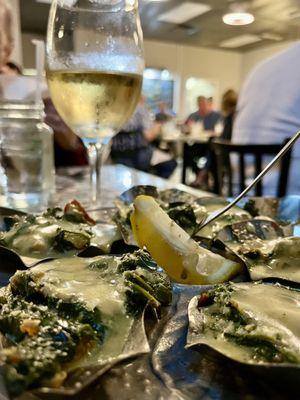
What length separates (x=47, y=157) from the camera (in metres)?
0.82

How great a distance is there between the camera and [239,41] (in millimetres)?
6801

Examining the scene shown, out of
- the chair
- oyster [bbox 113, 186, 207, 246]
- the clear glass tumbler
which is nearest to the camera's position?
oyster [bbox 113, 186, 207, 246]

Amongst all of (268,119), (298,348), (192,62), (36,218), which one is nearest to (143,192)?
(36,218)

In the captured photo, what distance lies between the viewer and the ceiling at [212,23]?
464cm

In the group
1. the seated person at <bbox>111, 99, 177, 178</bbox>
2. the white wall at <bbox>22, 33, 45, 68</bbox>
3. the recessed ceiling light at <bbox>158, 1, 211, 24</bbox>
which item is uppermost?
the recessed ceiling light at <bbox>158, 1, 211, 24</bbox>

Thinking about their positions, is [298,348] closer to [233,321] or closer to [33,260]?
[233,321]

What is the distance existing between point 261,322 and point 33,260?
0.24 metres

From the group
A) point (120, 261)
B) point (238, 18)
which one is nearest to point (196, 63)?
point (238, 18)

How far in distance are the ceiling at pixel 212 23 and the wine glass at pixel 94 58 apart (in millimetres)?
4015

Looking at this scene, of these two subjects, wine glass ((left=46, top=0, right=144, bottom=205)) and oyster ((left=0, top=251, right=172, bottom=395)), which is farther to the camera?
wine glass ((left=46, top=0, right=144, bottom=205))

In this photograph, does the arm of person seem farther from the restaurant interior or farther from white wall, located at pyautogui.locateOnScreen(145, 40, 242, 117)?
white wall, located at pyautogui.locateOnScreen(145, 40, 242, 117)

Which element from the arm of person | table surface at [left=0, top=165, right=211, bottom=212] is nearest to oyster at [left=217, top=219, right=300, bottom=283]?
table surface at [left=0, top=165, right=211, bottom=212]

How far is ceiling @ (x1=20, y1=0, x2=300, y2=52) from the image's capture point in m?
4.64

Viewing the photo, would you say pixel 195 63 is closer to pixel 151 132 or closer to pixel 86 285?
pixel 151 132
